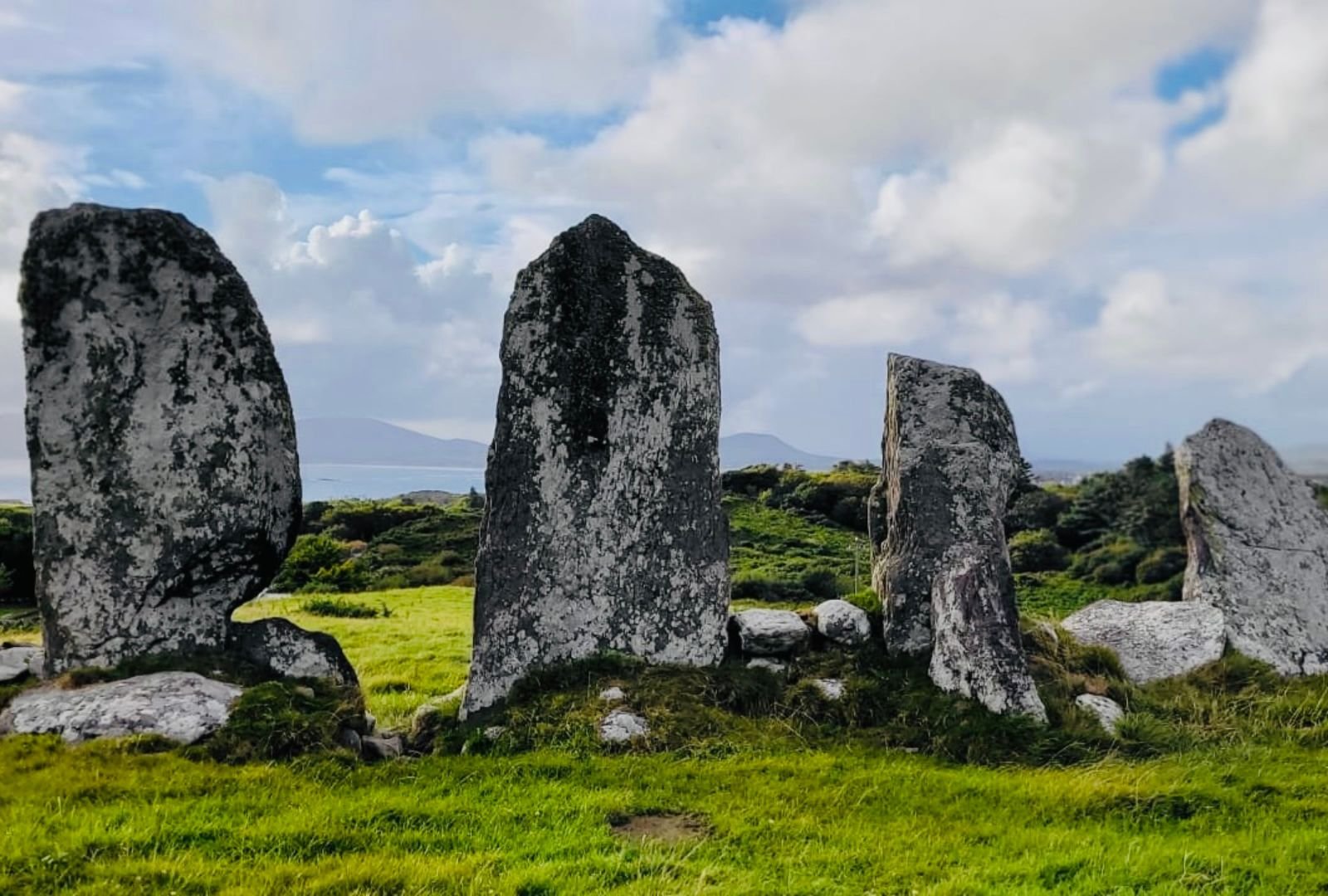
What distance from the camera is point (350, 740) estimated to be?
1011 cm

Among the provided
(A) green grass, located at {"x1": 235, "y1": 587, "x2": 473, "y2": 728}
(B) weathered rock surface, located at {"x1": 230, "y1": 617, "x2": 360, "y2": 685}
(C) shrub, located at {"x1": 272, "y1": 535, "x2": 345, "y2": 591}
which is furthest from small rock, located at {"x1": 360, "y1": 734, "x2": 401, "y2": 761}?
(C) shrub, located at {"x1": 272, "y1": 535, "x2": 345, "y2": 591}

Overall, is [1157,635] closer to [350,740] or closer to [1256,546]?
[1256,546]

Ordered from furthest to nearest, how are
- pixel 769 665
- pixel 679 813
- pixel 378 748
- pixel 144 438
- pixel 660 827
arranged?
1. pixel 769 665
2. pixel 144 438
3. pixel 378 748
4. pixel 679 813
5. pixel 660 827

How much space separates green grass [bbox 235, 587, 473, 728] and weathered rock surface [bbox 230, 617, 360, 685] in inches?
47.2

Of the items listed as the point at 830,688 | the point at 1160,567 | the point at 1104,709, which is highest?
the point at 1160,567

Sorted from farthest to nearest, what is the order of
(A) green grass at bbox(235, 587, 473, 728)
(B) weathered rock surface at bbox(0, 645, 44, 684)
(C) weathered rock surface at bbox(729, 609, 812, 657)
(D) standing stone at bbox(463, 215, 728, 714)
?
1. (A) green grass at bbox(235, 587, 473, 728)
2. (C) weathered rock surface at bbox(729, 609, 812, 657)
3. (D) standing stone at bbox(463, 215, 728, 714)
4. (B) weathered rock surface at bbox(0, 645, 44, 684)

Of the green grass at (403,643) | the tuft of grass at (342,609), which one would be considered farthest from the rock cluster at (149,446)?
the tuft of grass at (342,609)

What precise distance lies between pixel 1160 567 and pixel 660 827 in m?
36.9

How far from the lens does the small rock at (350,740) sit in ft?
32.7

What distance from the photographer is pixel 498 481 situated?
1188 centimetres

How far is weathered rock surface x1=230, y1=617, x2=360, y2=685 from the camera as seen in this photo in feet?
→ 37.8

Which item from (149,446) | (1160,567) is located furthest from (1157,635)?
(1160,567)

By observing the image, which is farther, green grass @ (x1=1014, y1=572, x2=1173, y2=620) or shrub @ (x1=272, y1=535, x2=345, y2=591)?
shrub @ (x1=272, y1=535, x2=345, y2=591)

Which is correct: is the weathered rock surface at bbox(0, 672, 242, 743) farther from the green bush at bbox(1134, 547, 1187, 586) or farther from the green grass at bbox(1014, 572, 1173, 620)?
the green bush at bbox(1134, 547, 1187, 586)
